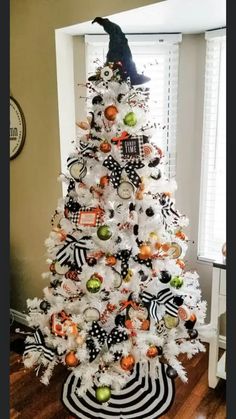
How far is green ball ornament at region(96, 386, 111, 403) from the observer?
171 cm

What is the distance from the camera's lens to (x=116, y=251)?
1.78 metres

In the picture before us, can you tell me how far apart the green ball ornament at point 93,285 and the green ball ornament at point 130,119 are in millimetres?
804

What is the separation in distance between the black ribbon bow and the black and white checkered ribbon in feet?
2.49

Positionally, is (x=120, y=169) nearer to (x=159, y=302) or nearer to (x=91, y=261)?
(x=91, y=261)

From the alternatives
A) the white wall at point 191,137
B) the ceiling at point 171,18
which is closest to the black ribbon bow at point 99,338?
the white wall at point 191,137

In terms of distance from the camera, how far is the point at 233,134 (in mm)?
A: 696

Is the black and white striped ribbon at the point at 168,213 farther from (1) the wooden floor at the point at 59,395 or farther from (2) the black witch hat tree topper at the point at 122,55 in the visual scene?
(1) the wooden floor at the point at 59,395

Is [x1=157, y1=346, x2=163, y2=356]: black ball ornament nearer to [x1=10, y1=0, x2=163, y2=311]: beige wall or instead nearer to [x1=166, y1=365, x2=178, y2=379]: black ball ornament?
[x1=166, y1=365, x2=178, y2=379]: black ball ornament

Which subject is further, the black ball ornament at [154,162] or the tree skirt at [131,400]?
the tree skirt at [131,400]

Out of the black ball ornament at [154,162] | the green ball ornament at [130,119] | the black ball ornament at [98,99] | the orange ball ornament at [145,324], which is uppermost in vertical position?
the black ball ornament at [98,99]

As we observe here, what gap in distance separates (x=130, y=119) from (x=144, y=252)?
68 centimetres

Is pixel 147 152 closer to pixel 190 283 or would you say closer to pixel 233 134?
pixel 190 283

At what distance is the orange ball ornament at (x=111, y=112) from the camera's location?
171 centimetres

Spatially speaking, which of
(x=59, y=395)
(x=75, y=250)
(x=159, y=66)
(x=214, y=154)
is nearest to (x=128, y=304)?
(x=75, y=250)
